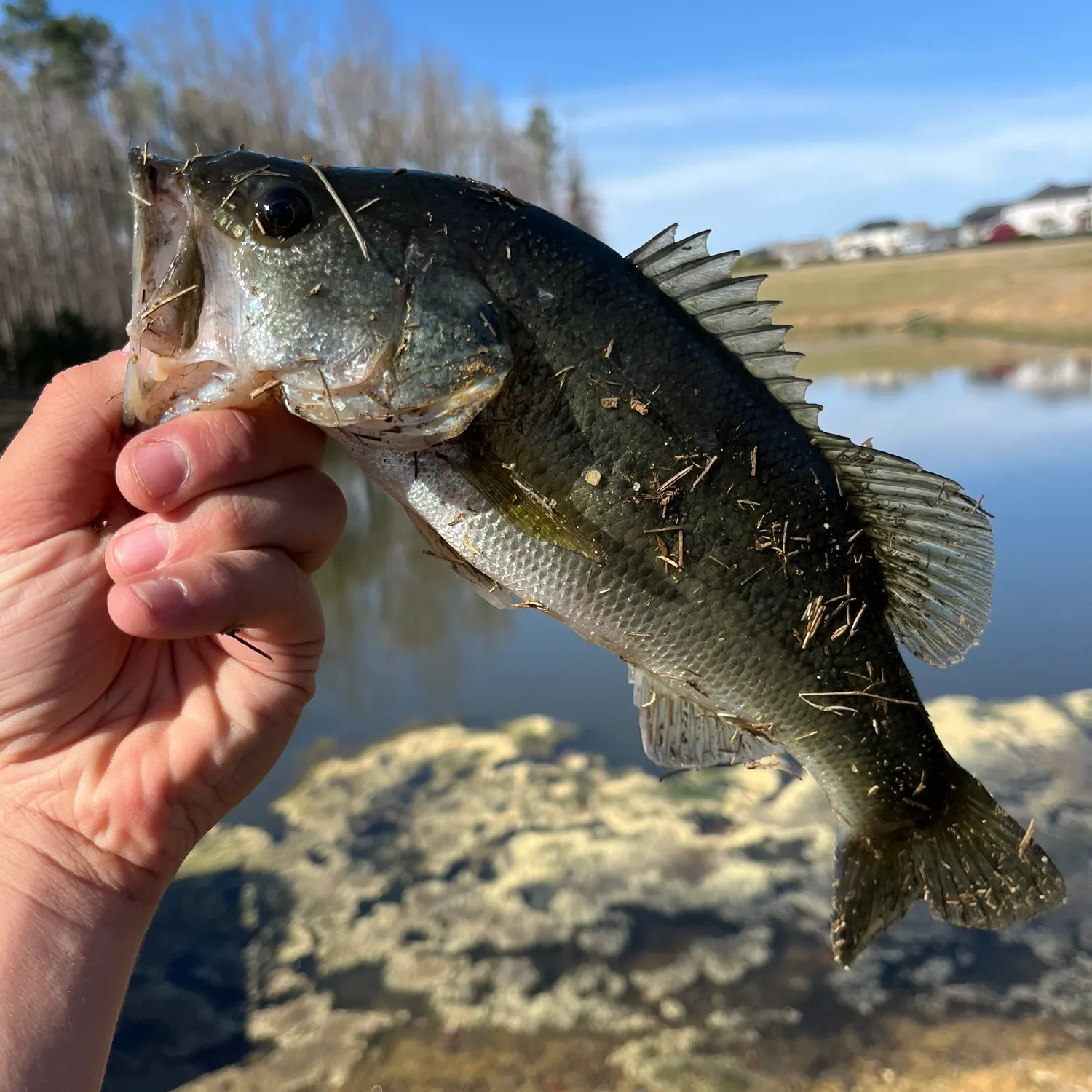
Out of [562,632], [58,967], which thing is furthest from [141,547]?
[562,632]

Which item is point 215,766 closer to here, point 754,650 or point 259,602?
point 259,602

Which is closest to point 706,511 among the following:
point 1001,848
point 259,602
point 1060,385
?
point 259,602

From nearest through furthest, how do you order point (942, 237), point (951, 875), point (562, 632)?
point (951, 875), point (562, 632), point (942, 237)

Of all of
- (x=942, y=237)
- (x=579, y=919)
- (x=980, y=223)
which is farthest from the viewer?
(x=980, y=223)

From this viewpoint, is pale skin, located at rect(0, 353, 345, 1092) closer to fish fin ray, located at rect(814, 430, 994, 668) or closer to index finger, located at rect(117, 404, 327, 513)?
index finger, located at rect(117, 404, 327, 513)

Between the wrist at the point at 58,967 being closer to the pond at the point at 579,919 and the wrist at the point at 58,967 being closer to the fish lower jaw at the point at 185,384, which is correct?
the fish lower jaw at the point at 185,384

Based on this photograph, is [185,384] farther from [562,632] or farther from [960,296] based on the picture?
[960,296]

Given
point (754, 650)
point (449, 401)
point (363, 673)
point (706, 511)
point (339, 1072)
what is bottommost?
point (339, 1072)
